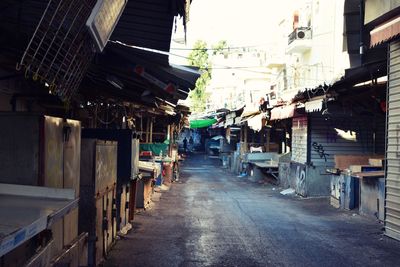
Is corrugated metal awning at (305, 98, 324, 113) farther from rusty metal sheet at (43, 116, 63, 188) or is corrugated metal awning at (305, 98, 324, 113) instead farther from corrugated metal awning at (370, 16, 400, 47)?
rusty metal sheet at (43, 116, 63, 188)

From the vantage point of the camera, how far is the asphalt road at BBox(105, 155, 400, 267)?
7.33 m

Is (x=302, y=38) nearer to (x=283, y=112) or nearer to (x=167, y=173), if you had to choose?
(x=283, y=112)

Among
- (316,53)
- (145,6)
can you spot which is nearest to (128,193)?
(145,6)

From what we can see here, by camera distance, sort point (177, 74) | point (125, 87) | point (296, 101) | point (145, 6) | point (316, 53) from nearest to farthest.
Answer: point (145, 6) → point (177, 74) → point (125, 87) → point (296, 101) → point (316, 53)

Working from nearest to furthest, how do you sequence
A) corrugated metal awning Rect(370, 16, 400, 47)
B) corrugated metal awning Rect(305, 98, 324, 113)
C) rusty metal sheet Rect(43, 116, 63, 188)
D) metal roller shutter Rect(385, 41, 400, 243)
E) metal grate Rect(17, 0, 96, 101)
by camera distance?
rusty metal sheet Rect(43, 116, 63, 188), metal grate Rect(17, 0, 96, 101), corrugated metal awning Rect(370, 16, 400, 47), metal roller shutter Rect(385, 41, 400, 243), corrugated metal awning Rect(305, 98, 324, 113)

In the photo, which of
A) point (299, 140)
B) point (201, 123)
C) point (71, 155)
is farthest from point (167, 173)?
point (71, 155)

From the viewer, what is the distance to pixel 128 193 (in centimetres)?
948

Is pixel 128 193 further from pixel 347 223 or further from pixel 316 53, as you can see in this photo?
pixel 316 53

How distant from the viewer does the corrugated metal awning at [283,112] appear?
1632 cm

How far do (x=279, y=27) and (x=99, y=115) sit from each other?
29.4 metres

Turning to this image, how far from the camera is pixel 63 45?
4656 millimetres

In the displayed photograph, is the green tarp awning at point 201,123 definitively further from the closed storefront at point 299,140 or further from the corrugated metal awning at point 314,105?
the corrugated metal awning at point 314,105

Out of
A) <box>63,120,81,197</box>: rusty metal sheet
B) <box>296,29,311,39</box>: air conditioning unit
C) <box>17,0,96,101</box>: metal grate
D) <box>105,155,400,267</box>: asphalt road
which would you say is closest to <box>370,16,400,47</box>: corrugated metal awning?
<box>105,155,400,267</box>: asphalt road

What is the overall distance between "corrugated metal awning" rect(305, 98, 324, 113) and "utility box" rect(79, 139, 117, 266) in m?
8.01
